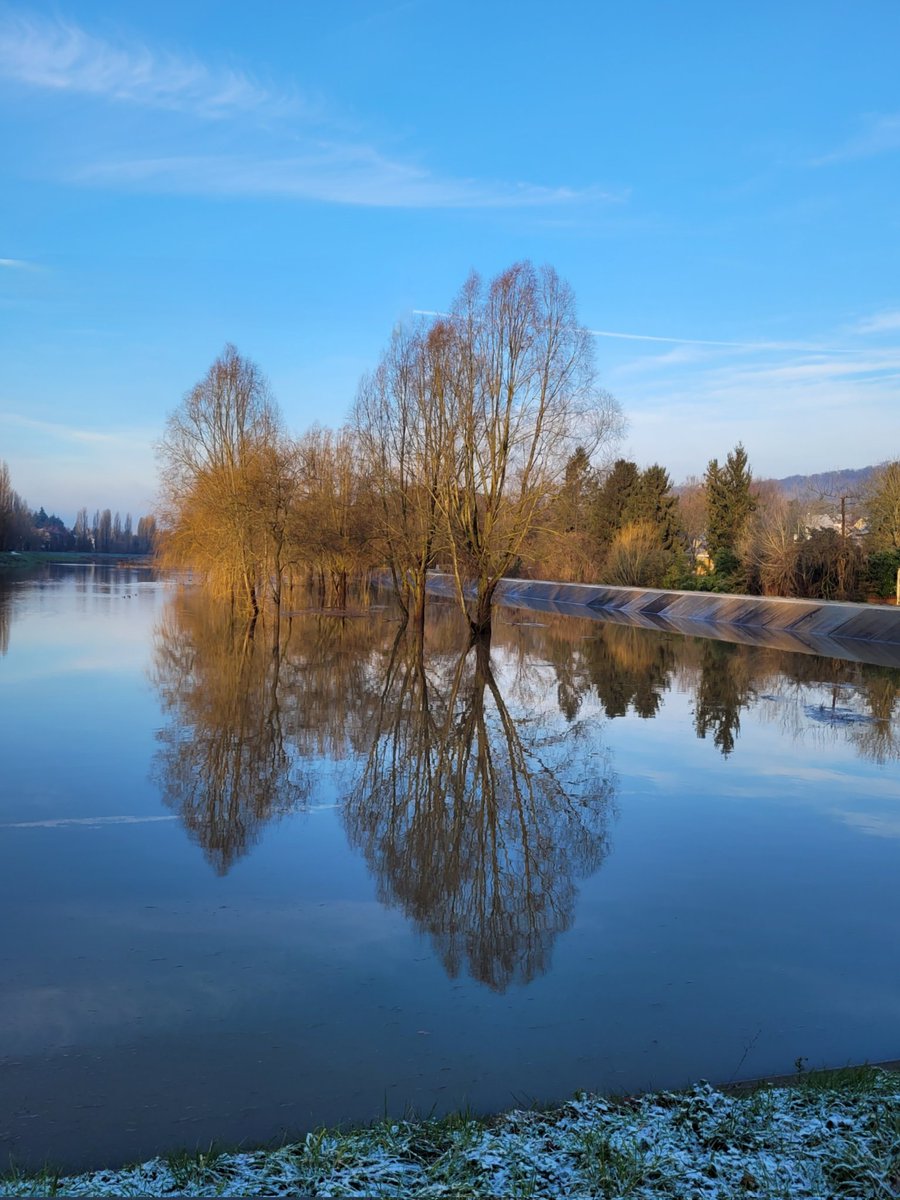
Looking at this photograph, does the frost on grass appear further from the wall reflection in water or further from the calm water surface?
the wall reflection in water

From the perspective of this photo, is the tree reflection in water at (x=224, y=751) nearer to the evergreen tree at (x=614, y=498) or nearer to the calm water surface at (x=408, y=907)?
the calm water surface at (x=408, y=907)

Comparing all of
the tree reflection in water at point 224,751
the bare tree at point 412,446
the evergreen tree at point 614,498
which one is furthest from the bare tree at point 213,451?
the evergreen tree at point 614,498

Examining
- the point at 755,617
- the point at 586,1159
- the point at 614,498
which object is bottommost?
the point at 586,1159

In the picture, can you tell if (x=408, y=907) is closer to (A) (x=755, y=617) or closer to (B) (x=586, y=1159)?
(B) (x=586, y=1159)

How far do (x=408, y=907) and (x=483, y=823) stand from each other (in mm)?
1858

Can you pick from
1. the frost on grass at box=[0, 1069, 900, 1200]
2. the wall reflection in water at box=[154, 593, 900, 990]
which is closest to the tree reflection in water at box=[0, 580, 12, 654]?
the wall reflection in water at box=[154, 593, 900, 990]

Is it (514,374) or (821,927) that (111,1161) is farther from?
(514,374)

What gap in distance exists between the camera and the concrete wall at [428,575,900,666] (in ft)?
81.1

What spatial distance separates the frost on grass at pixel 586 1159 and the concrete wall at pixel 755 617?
18.6 m

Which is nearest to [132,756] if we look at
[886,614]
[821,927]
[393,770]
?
[393,770]

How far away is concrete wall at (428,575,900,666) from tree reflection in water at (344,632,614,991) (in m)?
12.3

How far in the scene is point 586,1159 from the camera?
10.4 ft

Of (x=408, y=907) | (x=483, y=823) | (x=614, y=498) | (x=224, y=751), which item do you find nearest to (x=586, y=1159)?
(x=408, y=907)

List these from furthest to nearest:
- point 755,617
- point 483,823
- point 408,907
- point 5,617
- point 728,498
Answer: point 728,498 → point 755,617 → point 5,617 → point 483,823 → point 408,907
